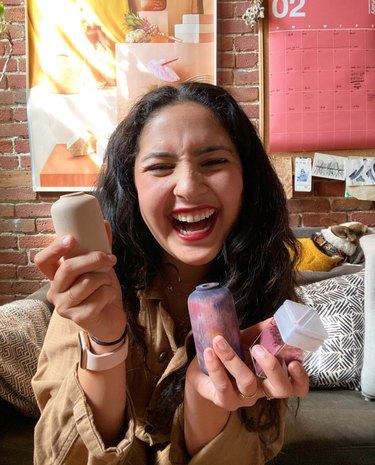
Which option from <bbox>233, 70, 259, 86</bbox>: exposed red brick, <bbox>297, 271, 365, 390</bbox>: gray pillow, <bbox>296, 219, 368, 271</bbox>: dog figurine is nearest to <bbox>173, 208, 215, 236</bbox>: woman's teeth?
<bbox>297, 271, 365, 390</bbox>: gray pillow

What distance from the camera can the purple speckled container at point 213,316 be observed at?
0.70m

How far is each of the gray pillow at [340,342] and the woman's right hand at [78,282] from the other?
3.24ft

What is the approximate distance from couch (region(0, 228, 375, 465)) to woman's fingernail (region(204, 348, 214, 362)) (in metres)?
0.70

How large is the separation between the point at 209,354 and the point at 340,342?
3.40ft

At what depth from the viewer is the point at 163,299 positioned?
992 millimetres

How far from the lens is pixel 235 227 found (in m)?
0.97

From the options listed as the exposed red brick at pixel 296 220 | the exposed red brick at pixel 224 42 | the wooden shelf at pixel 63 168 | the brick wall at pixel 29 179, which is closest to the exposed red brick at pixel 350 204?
the brick wall at pixel 29 179

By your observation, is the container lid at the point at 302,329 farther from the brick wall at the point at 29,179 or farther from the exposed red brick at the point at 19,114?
the exposed red brick at the point at 19,114

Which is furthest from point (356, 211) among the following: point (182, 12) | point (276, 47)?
point (182, 12)

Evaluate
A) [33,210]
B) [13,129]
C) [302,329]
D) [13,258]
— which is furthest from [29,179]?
[302,329]

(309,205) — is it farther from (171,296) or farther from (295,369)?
(295,369)

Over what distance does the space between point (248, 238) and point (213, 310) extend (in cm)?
30

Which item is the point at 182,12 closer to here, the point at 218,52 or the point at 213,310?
the point at 218,52

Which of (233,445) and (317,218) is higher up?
(317,218)
